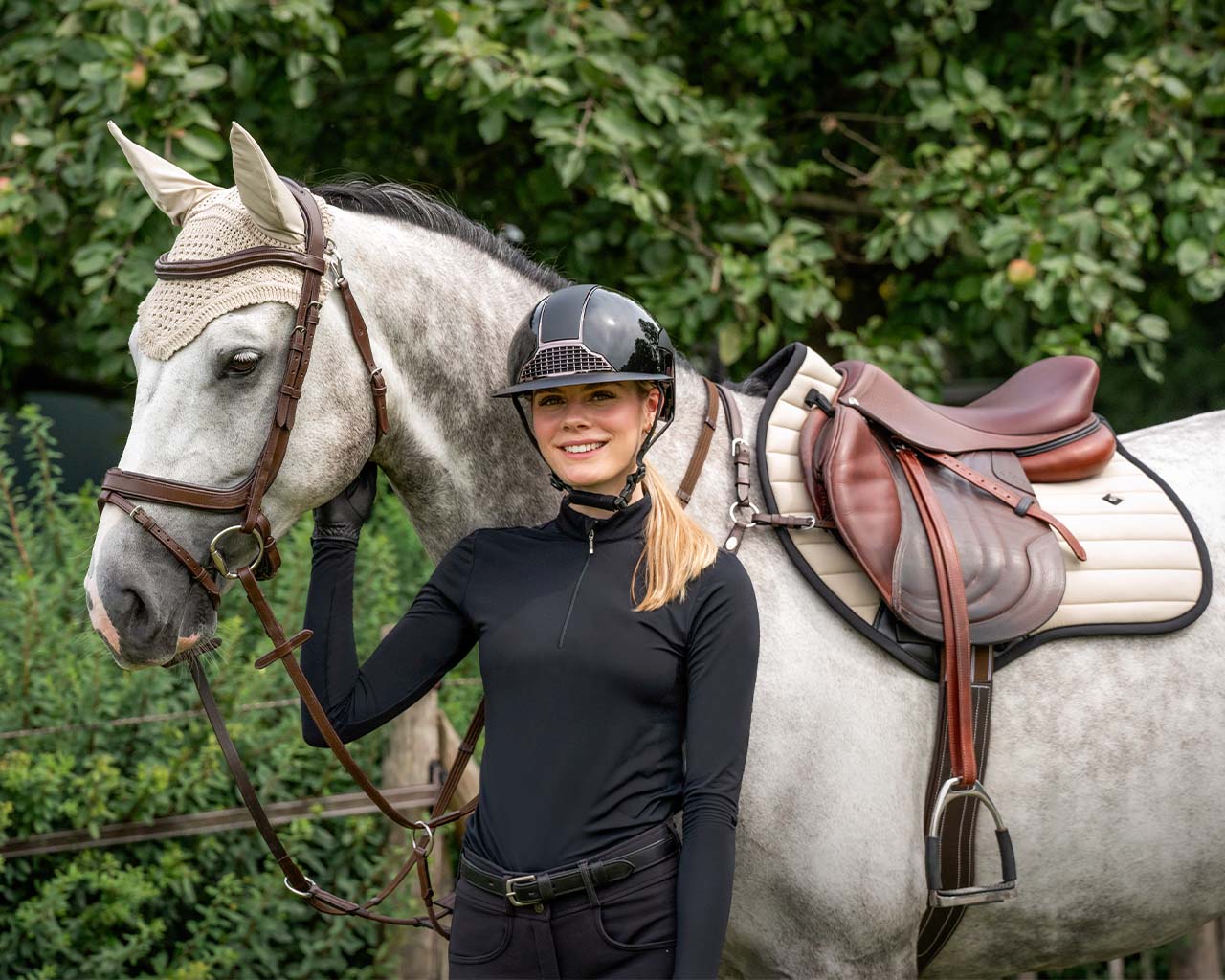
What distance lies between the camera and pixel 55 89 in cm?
449

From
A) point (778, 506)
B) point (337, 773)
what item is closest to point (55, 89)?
point (337, 773)

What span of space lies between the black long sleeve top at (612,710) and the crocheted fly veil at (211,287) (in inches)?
25.8

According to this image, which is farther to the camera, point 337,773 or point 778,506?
point 337,773

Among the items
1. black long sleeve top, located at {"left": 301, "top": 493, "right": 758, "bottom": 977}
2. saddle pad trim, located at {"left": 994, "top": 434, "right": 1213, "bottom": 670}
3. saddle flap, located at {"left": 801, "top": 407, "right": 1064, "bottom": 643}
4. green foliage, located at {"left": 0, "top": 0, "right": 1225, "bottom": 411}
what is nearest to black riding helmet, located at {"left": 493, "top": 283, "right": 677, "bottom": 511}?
black long sleeve top, located at {"left": 301, "top": 493, "right": 758, "bottom": 977}

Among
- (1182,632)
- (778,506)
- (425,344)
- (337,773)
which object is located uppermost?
(425,344)

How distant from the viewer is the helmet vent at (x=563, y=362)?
6.35 feet

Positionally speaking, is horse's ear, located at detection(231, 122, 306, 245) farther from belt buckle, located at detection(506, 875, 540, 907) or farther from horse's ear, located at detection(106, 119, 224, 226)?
belt buckle, located at detection(506, 875, 540, 907)

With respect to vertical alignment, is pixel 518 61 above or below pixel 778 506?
above

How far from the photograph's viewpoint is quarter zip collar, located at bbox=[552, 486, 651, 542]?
1988mm

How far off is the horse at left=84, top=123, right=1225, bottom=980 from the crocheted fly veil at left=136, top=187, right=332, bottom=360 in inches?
0.9

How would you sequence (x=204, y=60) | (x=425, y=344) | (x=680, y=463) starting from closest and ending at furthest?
(x=425, y=344), (x=680, y=463), (x=204, y=60)

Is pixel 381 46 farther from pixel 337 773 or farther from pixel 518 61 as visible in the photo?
pixel 337 773

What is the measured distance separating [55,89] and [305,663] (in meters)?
3.40

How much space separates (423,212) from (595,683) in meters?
1.13
